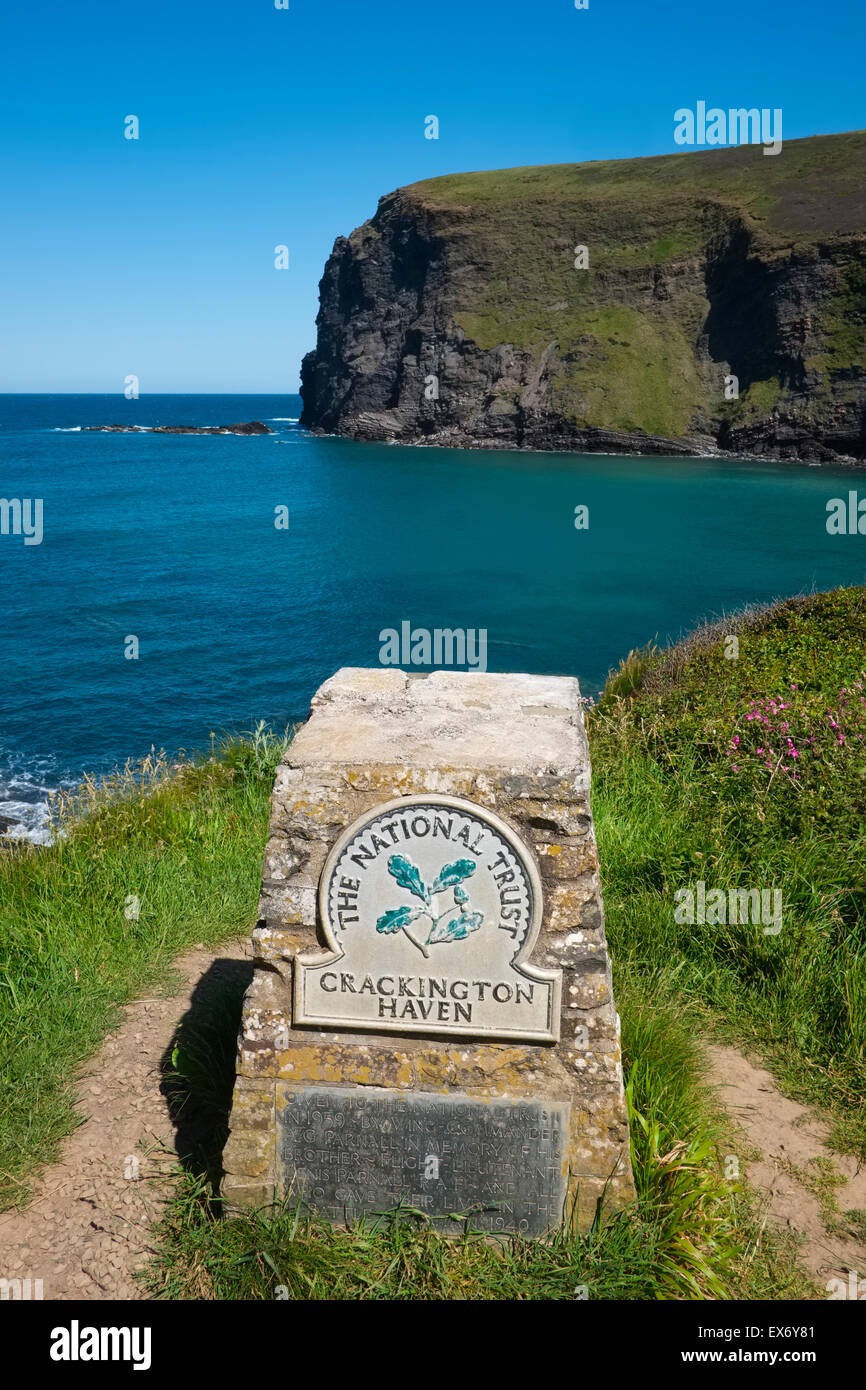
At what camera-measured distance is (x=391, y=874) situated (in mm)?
3449

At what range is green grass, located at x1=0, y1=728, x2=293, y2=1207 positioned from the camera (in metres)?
4.27

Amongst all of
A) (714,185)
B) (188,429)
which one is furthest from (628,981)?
(188,429)

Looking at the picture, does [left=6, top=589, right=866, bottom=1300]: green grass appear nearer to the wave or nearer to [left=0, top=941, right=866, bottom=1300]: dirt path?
[left=0, top=941, right=866, bottom=1300]: dirt path

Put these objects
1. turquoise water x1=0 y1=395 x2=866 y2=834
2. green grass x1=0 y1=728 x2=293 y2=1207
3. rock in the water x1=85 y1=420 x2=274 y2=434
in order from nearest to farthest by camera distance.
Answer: green grass x1=0 y1=728 x2=293 y2=1207, turquoise water x1=0 y1=395 x2=866 y2=834, rock in the water x1=85 y1=420 x2=274 y2=434

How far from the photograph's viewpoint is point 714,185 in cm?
9594

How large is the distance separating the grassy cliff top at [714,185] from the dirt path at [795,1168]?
3596 inches

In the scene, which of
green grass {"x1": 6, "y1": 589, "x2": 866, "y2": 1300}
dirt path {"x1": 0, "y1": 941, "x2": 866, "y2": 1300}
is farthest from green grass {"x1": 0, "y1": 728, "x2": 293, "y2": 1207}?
dirt path {"x1": 0, "y1": 941, "x2": 866, "y2": 1300}

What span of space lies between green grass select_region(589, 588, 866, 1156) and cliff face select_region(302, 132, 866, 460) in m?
73.8

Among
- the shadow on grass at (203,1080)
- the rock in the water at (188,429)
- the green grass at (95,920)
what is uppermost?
the rock in the water at (188,429)

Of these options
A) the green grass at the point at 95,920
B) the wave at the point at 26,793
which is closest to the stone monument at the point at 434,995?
the green grass at the point at 95,920

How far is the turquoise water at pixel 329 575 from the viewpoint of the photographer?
2388 centimetres

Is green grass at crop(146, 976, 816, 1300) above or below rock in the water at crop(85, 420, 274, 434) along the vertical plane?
below

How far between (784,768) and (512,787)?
4.04 m

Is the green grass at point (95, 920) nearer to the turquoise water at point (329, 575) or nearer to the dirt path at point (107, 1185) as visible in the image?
the dirt path at point (107, 1185)
